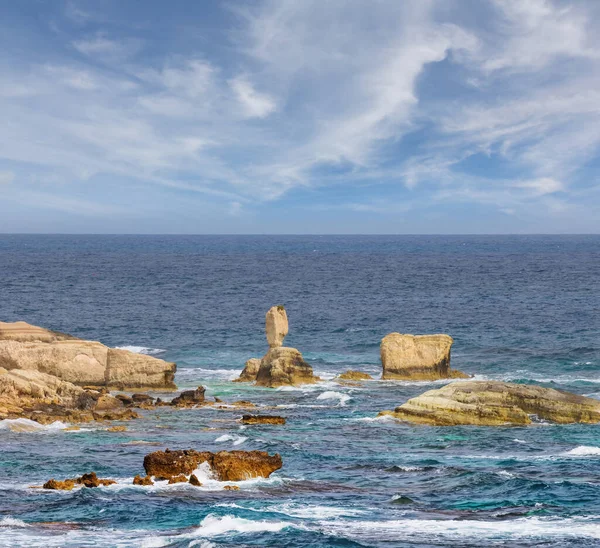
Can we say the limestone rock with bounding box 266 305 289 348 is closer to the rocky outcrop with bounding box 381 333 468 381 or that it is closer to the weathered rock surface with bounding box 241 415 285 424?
the rocky outcrop with bounding box 381 333 468 381

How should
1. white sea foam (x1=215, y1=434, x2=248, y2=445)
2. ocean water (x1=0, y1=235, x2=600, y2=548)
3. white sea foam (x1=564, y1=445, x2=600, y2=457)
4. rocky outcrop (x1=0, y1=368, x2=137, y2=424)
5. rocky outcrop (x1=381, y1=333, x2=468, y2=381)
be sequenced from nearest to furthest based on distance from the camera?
ocean water (x1=0, y1=235, x2=600, y2=548), white sea foam (x1=564, y1=445, x2=600, y2=457), white sea foam (x1=215, y1=434, x2=248, y2=445), rocky outcrop (x1=0, y1=368, x2=137, y2=424), rocky outcrop (x1=381, y1=333, x2=468, y2=381)

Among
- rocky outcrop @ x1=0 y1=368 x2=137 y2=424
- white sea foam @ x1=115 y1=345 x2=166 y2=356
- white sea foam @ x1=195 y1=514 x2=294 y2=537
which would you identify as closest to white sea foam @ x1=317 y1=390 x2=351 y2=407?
rocky outcrop @ x1=0 y1=368 x2=137 y2=424

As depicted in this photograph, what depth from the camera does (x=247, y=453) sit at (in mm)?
40812

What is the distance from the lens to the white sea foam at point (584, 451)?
4510 centimetres

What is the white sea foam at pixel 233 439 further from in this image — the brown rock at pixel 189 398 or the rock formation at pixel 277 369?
the rock formation at pixel 277 369

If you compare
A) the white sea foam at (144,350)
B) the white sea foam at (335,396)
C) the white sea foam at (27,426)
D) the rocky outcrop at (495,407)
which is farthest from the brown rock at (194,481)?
the white sea foam at (144,350)

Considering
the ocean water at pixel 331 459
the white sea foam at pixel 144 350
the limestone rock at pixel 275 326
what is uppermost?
the limestone rock at pixel 275 326

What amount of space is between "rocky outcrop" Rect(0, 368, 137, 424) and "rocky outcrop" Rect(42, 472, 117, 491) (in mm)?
13629

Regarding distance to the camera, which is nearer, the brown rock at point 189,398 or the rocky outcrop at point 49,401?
the rocky outcrop at point 49,401

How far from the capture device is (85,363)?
63125 mm

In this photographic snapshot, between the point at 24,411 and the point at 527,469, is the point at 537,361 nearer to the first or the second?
the point at 527,469

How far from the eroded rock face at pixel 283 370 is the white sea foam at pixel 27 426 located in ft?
62.0

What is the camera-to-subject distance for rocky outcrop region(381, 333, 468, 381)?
68.6 m

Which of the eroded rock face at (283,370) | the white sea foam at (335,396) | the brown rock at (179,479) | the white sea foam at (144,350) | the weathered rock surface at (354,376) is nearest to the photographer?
the brown rock at (179,479)
